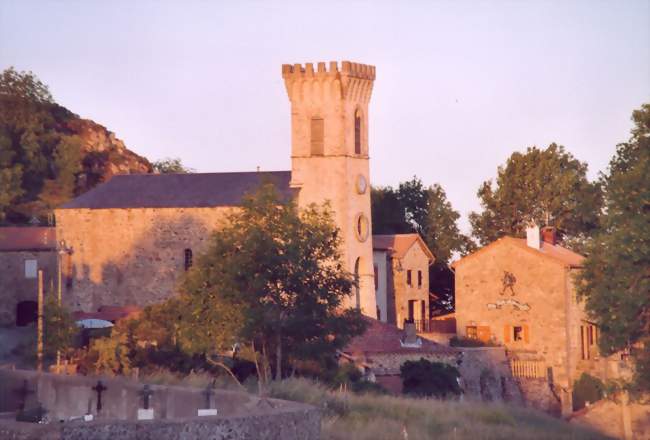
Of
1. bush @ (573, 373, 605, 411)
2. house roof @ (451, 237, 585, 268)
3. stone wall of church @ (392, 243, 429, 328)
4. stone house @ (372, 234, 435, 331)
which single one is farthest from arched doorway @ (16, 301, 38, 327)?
bush @ (573, 373, 605, 411)

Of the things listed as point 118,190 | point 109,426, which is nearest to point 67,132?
point 118,190

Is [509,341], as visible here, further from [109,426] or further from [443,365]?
[109,426]

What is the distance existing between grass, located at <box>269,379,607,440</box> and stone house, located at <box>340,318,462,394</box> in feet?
39.3

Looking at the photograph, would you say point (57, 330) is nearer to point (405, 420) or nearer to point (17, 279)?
point (405, 420)

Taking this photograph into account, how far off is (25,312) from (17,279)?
178 cm

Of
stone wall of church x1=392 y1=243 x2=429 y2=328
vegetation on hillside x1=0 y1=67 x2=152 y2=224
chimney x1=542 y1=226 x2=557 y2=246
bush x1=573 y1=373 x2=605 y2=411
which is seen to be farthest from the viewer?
vegetation on hillside x1=0 y1=67 x2=152 y2=224

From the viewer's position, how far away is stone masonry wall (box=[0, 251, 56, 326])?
6625cm

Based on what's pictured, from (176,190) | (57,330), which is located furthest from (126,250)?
(57,330)

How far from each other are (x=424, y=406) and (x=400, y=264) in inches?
1472

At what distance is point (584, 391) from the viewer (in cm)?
5762

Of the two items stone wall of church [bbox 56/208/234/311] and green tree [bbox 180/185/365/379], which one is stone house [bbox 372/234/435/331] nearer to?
stone wall of church [bbox 56/208/234/311]

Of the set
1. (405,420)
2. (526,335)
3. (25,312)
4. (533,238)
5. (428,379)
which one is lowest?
(428,379)

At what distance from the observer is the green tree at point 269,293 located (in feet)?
127

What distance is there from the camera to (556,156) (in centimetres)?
7762
